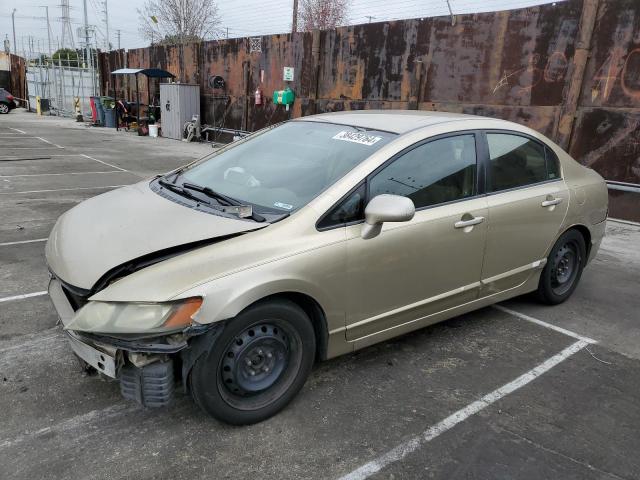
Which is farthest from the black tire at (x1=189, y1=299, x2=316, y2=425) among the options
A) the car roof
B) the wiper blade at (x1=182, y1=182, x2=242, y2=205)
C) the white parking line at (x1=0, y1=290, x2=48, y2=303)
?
Result: the white parking line at (x1=0, y1=290, x2=48, y2=303)

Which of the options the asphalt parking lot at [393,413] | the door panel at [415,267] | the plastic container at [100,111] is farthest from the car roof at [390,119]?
the plastic container at [100,111]

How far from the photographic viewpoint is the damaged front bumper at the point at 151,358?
2.35 meters

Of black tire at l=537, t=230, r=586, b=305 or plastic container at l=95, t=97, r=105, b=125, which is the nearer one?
black tire at l=537, t=230, r=586, b=305

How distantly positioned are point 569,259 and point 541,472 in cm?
251

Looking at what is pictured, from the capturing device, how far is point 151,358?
7.89 ft

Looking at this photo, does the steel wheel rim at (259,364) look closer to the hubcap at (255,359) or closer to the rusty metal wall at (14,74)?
the hubcap at (255,359)

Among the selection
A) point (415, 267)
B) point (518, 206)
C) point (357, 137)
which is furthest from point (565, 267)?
point (357, 137)

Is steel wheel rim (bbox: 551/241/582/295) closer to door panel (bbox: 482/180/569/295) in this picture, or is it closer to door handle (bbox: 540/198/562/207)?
door panel (bbox: 482/180/569/295)

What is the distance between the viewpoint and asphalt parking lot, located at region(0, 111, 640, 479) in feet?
8.16

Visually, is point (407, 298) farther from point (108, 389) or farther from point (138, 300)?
point (108, 389)

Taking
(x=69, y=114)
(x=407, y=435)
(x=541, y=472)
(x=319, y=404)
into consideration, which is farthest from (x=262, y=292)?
(x=69, y=114)

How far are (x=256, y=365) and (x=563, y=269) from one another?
121 inches

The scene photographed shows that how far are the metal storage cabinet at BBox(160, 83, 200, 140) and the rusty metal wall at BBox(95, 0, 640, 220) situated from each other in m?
4.52

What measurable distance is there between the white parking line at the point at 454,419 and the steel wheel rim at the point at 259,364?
610 millimetres
